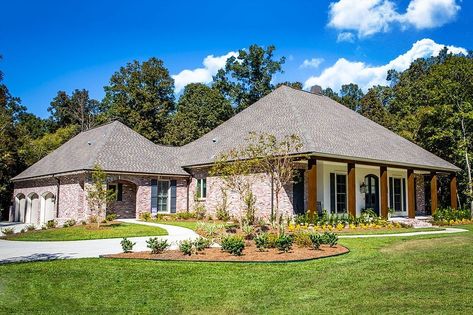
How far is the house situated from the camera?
805 inches

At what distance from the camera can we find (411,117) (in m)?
35.8

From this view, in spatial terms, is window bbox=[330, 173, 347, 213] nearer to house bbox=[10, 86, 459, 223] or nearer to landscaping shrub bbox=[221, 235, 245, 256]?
house bbox=[10, 86, 459, 223]

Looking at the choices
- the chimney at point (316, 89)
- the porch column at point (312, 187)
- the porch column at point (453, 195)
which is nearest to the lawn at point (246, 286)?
the porch column at point (312, 187)

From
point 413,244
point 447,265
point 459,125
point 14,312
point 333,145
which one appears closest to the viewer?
point 14,312

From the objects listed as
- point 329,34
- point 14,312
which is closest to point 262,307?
point 14,312

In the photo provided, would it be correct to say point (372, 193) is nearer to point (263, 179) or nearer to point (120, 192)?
point (263, 179)

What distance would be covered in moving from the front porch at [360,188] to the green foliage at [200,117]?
21441 millimetres

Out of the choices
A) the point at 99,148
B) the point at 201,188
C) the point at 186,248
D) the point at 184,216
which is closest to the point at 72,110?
the point at 99,148

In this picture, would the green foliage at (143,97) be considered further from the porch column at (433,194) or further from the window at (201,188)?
the porch column at (433,194)

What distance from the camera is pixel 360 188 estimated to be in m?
23.5

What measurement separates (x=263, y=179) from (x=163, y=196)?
25.5 ft

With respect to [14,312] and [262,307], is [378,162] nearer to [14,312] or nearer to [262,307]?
[262,307]

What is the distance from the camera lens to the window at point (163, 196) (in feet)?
81.3

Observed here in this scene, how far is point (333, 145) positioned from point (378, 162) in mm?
3081
